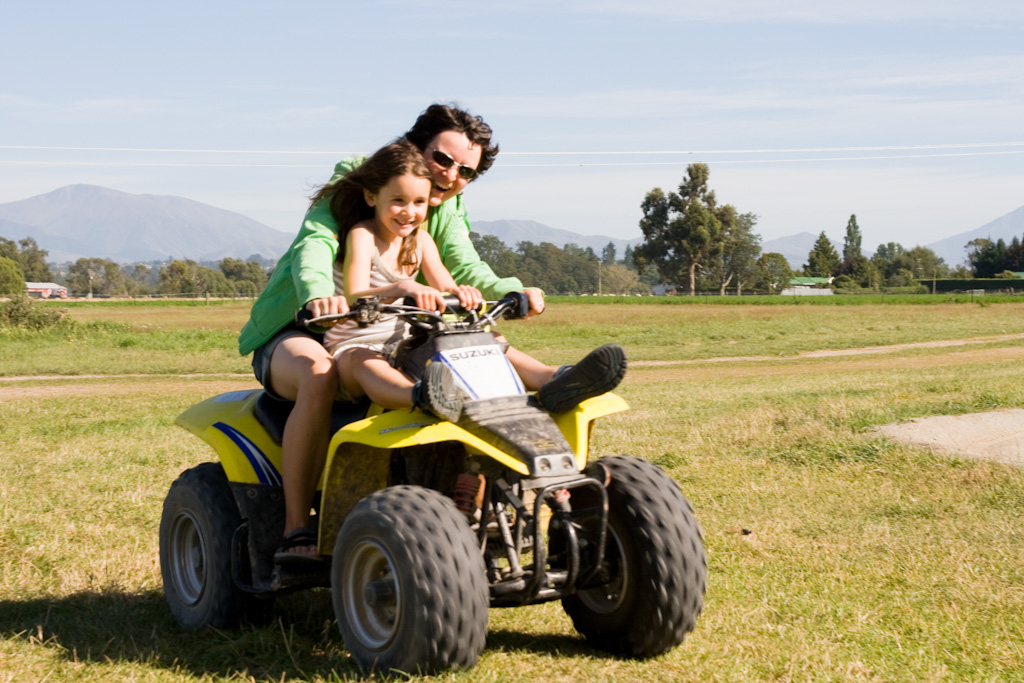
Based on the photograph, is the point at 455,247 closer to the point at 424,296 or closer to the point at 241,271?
the point at 424,296

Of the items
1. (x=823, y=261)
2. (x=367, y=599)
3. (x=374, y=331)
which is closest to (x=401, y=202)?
(x=374, y=331)

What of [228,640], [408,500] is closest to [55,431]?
[228,640]

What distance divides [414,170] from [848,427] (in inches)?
248

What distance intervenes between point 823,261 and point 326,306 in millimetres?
161812

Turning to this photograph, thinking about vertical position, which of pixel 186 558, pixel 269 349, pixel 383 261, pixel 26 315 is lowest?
pixel 186 558

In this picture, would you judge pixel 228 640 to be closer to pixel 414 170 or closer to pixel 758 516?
pixel 414 170

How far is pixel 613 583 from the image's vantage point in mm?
4324

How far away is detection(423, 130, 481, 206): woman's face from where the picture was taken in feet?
17.1

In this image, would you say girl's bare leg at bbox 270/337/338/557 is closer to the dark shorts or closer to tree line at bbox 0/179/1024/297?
the dark shorts

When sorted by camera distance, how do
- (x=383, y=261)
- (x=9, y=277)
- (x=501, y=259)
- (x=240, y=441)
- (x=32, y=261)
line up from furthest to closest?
(x=32, y=261) → (x=501, y=259) → (x=9, y=277) → (x=240, y=441) → (x=383, y=261)

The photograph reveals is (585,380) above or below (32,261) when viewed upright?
below

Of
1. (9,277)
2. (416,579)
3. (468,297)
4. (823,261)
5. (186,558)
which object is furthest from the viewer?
(823,261)

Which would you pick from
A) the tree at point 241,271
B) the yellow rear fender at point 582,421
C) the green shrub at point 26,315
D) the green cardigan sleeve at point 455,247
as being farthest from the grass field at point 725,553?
the tree at point 241,271

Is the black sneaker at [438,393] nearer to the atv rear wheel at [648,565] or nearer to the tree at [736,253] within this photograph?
the atv rear wheel at [648,565]
